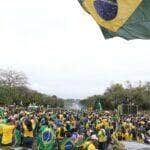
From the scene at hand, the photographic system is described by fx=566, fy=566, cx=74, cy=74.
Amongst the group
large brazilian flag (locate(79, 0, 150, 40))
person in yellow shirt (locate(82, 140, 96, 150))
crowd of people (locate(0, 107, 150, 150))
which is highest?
large brazilian flag (locate(79, 0, 150, 40))

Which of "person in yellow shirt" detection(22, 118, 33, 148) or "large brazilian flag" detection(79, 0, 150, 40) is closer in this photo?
"large brazilian flag" detection(79, 0, 150, 40)

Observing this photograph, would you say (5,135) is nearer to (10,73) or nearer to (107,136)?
(107,136)

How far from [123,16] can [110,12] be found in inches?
12.8

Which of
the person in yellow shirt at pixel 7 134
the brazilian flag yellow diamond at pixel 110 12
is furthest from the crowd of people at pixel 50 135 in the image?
the brazilian flag yellow diamond at pixel 110 12

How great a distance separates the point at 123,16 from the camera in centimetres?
877

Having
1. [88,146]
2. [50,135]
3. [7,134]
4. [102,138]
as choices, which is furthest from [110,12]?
[102,138]

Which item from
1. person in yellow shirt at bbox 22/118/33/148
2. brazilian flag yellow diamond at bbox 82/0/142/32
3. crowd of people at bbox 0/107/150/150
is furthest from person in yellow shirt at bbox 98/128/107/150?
brazilian flag yellow diamond at bbox 82/0/142/32

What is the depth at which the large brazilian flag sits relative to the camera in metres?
8.63

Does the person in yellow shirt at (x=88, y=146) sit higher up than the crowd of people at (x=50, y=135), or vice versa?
the crowd of people at (x=50, y=135)

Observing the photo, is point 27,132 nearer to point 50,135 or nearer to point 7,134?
point 7,134

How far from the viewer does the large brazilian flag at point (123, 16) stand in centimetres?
863

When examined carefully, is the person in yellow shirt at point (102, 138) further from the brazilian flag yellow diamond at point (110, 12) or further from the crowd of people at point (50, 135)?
the brazilian flag yellow diamond at point (110, 12)

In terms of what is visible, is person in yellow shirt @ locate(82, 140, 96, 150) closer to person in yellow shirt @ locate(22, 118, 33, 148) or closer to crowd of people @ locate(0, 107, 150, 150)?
crowd of people @ locate(0, 107, 150, 150)

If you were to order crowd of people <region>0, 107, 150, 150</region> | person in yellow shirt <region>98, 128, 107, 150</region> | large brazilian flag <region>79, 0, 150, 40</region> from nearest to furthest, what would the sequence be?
large brazilian flag <region>79, 0, 150, 40</region> < crowd of people <region>0, 107, 150, 150</region> < person in yellow shirt <region>98, 128, 107, 150</region>
